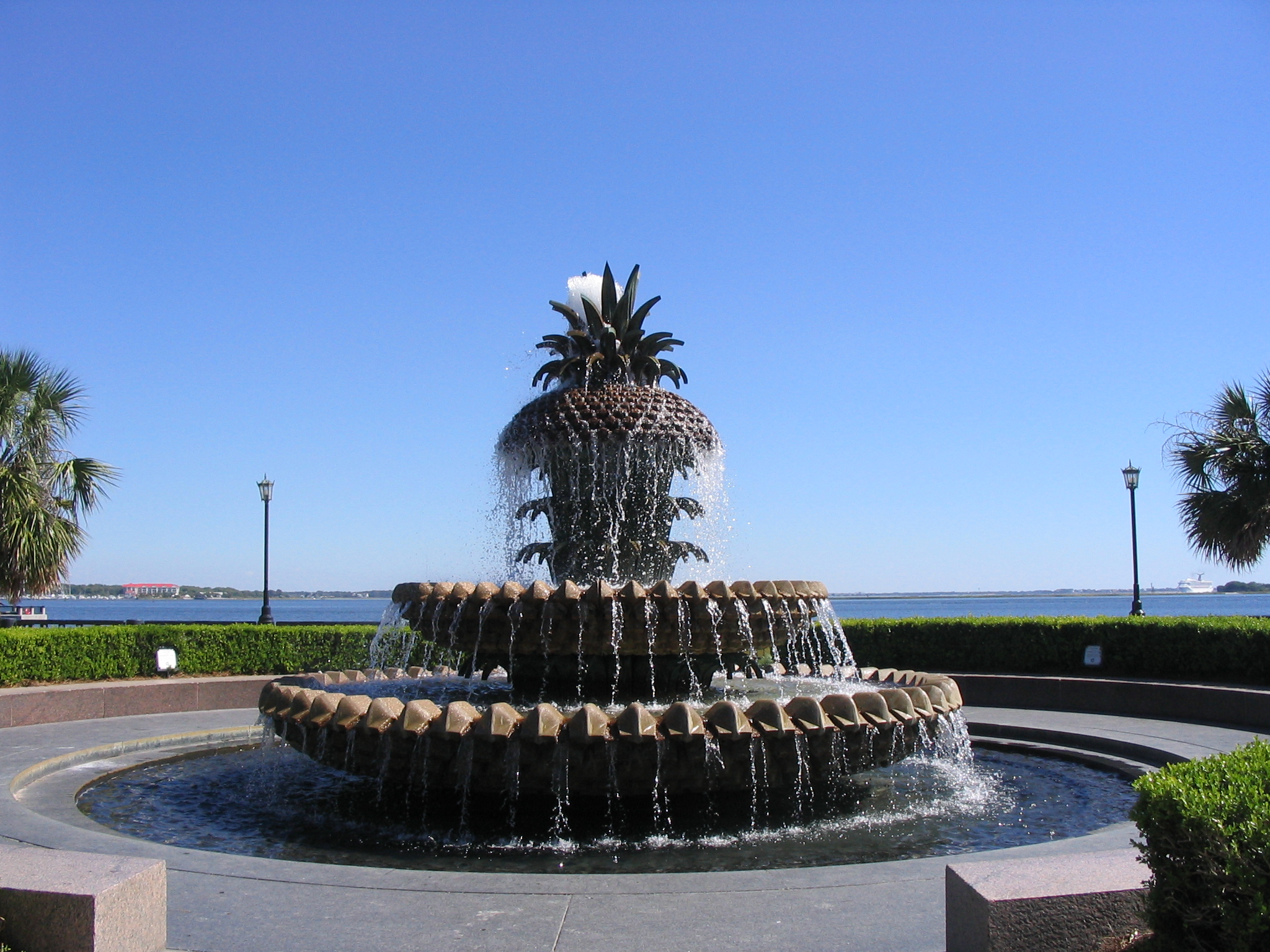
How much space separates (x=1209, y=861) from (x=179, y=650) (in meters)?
14.7

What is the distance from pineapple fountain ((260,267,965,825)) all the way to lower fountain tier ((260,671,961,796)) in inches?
0.5

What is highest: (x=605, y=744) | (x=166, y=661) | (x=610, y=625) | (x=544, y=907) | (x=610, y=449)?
(x=610, y=449)

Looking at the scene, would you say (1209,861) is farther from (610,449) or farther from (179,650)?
(179,650)

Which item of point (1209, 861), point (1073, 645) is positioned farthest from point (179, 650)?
point (1209, 861)

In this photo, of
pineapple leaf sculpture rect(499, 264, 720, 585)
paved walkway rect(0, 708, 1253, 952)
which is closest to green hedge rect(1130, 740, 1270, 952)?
paved walkway rect(0, 708, 1253, 952)

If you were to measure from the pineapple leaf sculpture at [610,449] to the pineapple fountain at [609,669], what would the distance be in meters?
0.02

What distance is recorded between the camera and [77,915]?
3453mm

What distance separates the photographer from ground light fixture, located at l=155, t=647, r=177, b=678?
47.3 ft

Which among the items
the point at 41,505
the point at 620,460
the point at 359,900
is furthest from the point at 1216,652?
the point at 41,505

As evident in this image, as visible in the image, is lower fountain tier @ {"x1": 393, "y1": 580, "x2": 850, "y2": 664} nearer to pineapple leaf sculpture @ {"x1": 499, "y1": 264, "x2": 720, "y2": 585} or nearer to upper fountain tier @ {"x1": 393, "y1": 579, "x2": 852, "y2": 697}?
upper fountain tier @ {"x1": 393, "y1": 579, "x2": 852, "y2": 697}

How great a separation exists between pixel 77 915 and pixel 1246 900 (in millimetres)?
3973

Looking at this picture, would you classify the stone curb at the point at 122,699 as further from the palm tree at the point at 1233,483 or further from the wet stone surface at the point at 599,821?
the palm tree at the point at 1233,483

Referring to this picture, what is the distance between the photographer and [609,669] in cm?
761

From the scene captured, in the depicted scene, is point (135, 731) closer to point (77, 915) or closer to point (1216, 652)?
point (77, 915)
